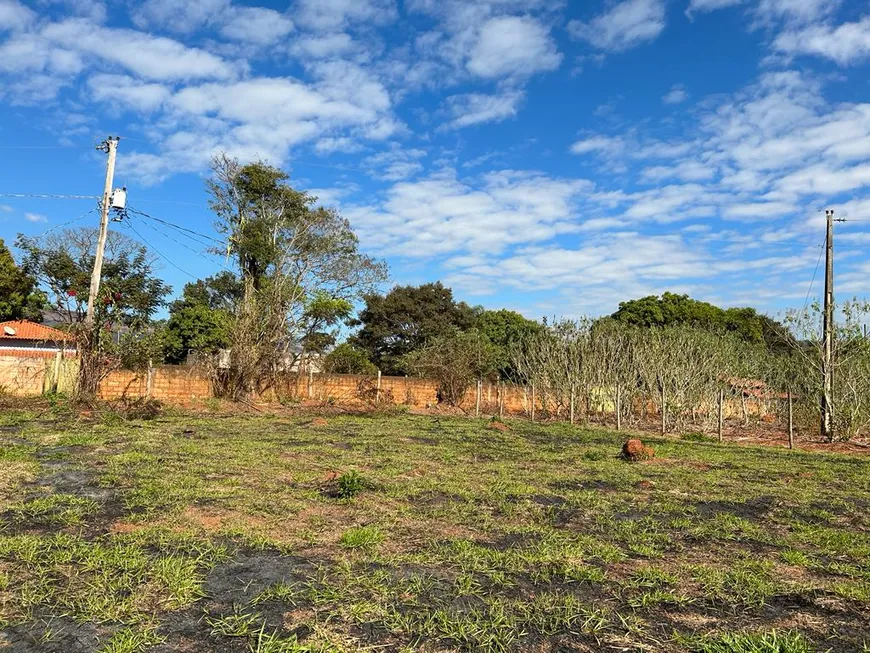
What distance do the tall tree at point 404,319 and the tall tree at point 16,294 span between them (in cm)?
1474

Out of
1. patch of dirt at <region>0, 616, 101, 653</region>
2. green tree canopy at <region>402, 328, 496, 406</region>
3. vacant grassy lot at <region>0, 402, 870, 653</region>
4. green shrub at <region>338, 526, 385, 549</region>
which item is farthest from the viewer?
green tree canopy at <region>402, 328, 496, 406</region>

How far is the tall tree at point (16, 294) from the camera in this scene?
23219 millimetres

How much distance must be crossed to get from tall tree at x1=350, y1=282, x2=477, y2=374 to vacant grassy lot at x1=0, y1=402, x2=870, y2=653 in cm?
2528

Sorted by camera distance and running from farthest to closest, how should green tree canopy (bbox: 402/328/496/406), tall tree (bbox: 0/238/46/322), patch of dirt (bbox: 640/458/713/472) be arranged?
1. tall tree (bbox: 0/238/46/322)
2. green tree canopy (bbox: 402/328/496/406)
3. patch of dirt (bbox: 640/458/713/472)

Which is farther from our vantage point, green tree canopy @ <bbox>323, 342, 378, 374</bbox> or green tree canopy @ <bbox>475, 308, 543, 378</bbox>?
green tree canopy @ <bbox>475, 308, 543, 378</bbox>

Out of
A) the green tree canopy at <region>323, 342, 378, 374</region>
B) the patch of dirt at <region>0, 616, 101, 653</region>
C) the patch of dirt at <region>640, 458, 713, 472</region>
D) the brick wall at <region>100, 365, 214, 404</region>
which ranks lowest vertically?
the patch of dirt at <region>0, 616, 101, 653</region>

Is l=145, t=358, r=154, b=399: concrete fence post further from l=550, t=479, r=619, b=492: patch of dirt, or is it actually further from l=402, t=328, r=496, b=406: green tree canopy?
l=550, t=479, r=619, b=492: patch of dirt

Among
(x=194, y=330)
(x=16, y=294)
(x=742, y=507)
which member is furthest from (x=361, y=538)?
(x=16, y=294)

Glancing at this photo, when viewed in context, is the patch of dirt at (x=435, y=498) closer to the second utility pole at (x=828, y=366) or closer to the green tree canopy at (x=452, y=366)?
the second utility pole at (x=828, y=366)

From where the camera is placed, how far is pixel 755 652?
2.47m

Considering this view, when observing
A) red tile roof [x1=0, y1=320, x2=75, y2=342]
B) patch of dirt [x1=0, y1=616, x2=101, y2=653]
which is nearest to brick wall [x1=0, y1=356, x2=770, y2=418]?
patch of dirt [x1=0, y1=616, x2=101, y2=653]

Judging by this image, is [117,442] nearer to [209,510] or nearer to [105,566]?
[209,510]

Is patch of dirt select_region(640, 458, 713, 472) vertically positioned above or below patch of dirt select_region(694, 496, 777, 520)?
above

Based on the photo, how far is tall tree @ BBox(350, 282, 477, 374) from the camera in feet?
108
